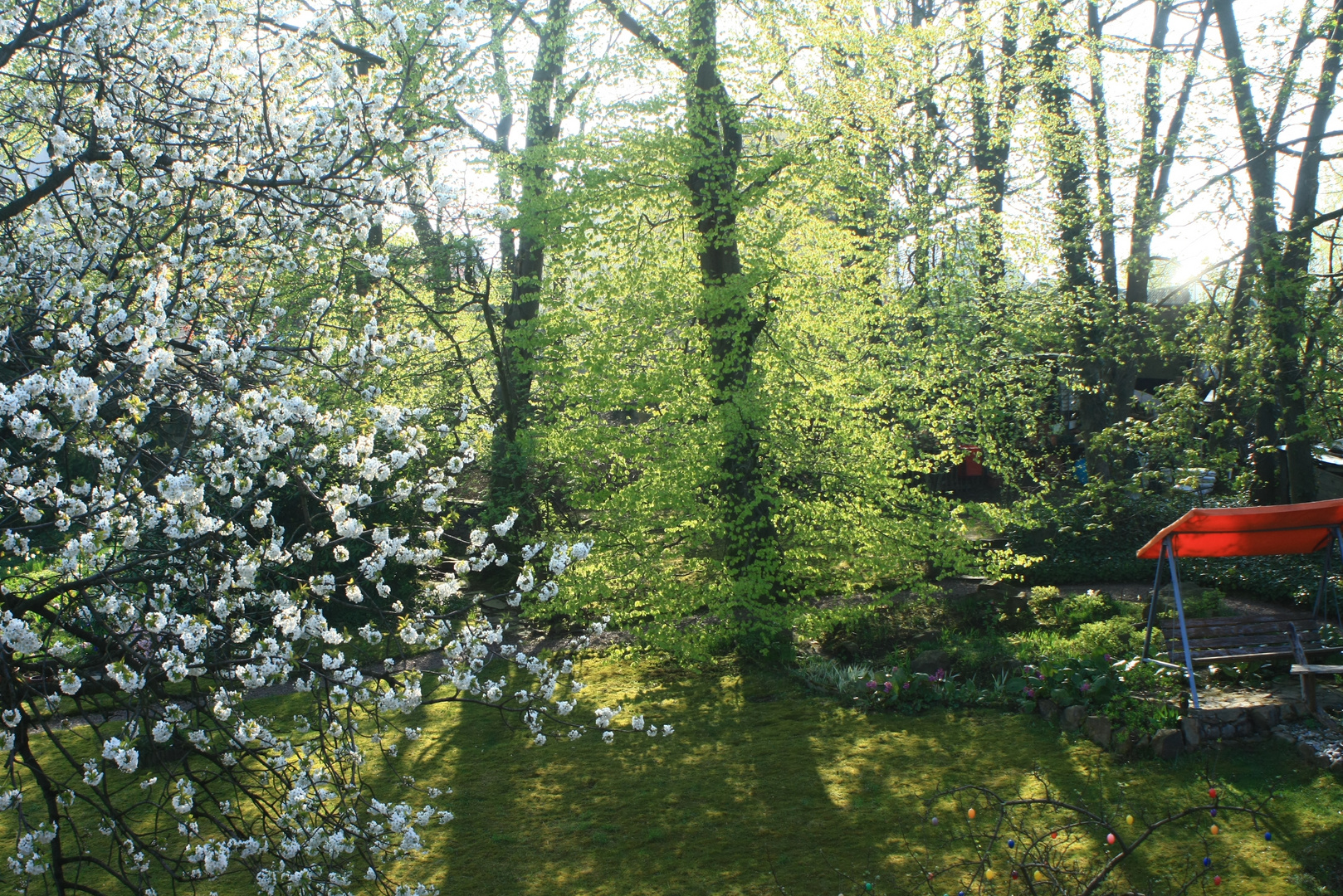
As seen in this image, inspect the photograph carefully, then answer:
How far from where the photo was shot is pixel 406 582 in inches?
509

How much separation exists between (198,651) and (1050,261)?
1604 centimetres

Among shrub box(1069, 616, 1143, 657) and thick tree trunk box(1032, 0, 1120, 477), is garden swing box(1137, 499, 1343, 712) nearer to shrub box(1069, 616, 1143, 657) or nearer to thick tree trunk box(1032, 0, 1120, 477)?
shrub box(1069, 616, 1143, 657)

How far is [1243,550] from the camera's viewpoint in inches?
338

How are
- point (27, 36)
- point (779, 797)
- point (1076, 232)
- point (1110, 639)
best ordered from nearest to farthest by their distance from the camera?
point (27, 36) → point (779, 797) → point (1110, 639) → point (1076, 232)

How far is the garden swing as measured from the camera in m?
7.65

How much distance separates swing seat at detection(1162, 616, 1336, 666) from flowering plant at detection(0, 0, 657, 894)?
6.03 meters

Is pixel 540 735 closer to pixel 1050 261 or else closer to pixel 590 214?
pixel 590 214

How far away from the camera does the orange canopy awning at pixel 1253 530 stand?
7668mm

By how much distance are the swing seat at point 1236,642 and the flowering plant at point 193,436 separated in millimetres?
6033

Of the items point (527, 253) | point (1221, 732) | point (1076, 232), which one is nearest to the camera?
point (1221, 732)

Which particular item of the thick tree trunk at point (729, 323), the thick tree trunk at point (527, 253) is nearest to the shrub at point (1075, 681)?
the thick tree trunk at point (729, 323)

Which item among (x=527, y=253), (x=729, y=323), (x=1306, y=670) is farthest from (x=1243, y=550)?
(x=527, y=253)

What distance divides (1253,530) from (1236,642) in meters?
1.28

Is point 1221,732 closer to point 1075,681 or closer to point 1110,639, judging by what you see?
point 1075,681
